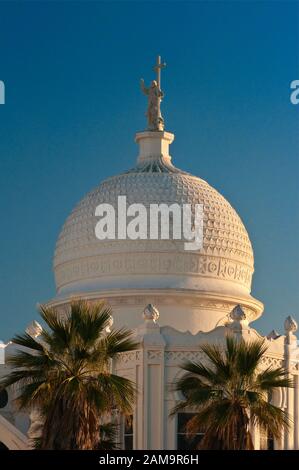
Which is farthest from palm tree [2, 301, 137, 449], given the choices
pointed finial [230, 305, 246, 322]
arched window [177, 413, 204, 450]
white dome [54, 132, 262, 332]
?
white dome [54, 132, 262, 332]

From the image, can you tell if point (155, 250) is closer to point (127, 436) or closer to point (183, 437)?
point (127, 436)

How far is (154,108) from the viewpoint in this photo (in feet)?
234

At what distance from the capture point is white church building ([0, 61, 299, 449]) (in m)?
60.2

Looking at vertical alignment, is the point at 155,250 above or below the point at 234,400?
above

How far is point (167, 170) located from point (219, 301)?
7.09 meters

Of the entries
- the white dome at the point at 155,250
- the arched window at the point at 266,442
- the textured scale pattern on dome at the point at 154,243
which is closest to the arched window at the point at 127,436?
the arched window at the point at 266,442

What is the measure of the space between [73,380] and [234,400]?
4.76 m

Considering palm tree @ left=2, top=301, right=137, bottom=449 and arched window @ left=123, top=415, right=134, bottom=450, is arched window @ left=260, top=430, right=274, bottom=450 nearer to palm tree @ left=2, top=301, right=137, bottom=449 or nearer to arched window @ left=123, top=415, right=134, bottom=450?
arched window @ left=123, top=415, right=134, bottom=450

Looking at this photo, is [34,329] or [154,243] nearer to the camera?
[34,329]

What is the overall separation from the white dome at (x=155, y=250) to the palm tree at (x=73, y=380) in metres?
21.8

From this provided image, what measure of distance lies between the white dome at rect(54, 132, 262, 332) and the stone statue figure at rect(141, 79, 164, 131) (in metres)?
0.49

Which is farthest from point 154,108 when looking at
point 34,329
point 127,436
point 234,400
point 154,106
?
point 234,400

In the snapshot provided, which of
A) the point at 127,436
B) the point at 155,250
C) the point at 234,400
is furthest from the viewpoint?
the point at 155,250
